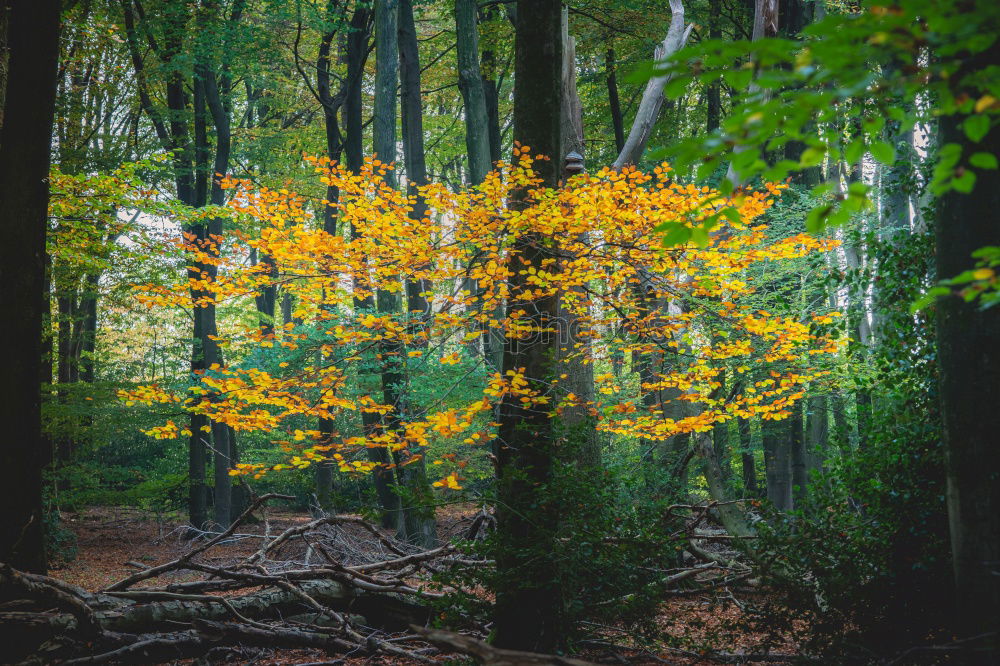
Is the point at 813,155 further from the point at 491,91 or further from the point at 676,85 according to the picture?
the point at 491,91

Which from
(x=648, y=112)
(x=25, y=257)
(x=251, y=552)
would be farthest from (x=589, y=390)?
(x=251, y=552)

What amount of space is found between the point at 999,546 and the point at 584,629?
2.85m

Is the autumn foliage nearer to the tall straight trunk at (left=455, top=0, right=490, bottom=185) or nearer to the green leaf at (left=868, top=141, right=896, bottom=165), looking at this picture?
the green leaf at (left=868, top=141, right=896, bottom=165)

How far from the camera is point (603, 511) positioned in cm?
483

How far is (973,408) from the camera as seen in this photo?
10.7ft

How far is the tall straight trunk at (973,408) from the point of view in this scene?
3148 mm

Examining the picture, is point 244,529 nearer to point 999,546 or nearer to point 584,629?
point 584,629

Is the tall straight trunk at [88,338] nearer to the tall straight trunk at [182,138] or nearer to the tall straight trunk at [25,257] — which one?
the tall straight trunk at [182,138]

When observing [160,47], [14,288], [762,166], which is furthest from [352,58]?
[762,166]

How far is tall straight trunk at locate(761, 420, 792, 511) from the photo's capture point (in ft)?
49.1

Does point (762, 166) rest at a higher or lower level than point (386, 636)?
higher

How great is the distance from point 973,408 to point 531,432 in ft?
8.77

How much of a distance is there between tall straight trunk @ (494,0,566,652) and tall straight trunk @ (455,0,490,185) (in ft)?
20.9

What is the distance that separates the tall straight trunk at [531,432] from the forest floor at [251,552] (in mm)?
617
